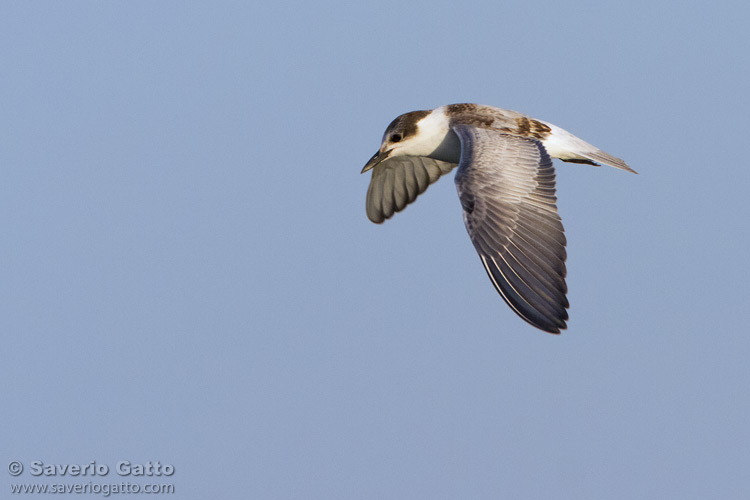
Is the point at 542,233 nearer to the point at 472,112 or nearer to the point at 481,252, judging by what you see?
the point at 481,252

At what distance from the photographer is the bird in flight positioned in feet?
31.4

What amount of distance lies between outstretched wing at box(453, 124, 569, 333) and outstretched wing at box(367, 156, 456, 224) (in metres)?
3.10

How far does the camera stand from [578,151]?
40.9ft

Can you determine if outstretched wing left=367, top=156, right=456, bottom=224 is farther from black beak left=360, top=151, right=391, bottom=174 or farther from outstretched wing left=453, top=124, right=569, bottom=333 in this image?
outstretched wing left=453, top=124, right=569, bottom=333

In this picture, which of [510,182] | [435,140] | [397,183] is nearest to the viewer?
[510,182]

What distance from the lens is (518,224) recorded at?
1011 centimetres

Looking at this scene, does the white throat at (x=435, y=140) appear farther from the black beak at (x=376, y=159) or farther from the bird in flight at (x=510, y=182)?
the black beak at (x=376, y=159)

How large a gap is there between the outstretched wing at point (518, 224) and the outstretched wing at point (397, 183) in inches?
122

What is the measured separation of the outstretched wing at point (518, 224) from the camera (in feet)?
31.0

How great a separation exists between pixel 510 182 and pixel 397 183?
407cm

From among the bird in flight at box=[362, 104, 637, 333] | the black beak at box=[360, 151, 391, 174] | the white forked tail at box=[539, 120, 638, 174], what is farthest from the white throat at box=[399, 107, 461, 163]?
the white forked tail at box=[539, 120, 638, 174]

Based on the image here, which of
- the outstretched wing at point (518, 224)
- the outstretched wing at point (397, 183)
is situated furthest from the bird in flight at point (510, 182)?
the outstretched wing at point (397, 183)

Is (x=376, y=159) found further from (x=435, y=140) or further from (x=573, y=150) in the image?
(x=573, y=150)

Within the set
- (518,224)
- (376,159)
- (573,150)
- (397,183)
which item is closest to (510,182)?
(518,224)
